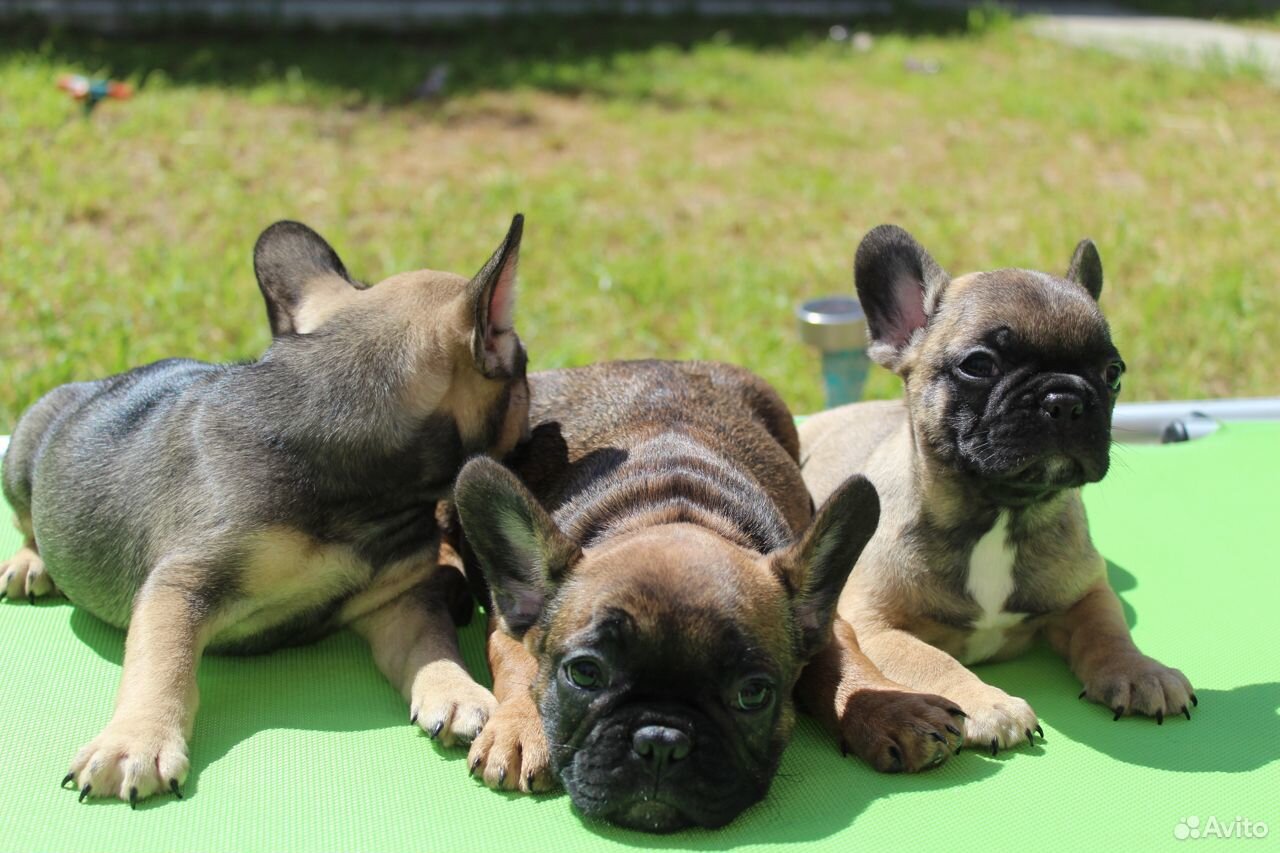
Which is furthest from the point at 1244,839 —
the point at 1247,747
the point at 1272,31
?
the point at 1272,31

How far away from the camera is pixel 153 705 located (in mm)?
3389

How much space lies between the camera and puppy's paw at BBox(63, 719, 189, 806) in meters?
3.26

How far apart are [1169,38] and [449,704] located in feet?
41.8

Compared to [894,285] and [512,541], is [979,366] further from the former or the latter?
[512,541]

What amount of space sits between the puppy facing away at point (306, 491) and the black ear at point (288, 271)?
0.14 feet

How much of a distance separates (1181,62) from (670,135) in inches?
208

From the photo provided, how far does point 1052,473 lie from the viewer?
3586 mm

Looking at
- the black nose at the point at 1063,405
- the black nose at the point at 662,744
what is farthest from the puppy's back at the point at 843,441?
the black nose at the point at 662,744

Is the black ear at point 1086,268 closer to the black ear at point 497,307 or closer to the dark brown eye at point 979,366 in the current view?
the dark brown eye at point 979,366

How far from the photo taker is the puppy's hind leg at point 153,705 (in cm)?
327

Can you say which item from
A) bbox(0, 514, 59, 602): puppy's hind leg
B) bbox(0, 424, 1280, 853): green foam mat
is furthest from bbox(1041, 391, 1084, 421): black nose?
bbox(0, 514, 59, 602): puppy's hind leg

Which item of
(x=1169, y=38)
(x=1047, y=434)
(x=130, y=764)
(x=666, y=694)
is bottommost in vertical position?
(x=1169, y=38)

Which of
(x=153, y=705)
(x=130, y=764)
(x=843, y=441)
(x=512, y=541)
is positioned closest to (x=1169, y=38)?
(x=843, y=441)

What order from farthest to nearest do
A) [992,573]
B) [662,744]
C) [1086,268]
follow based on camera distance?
[1086,268]
[992,573]
[662,744]
